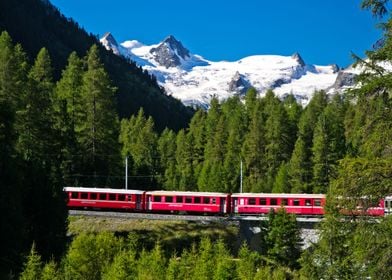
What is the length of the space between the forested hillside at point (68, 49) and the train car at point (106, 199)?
107614 mm

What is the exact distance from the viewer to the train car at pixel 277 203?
41.7 meters

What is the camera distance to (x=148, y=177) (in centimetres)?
6812

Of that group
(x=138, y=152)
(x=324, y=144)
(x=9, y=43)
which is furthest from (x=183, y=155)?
(x=9, y=43)

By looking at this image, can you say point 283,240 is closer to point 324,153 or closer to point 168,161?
point 324,153

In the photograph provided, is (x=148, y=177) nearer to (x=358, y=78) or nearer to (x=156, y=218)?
(x=156, y=218)

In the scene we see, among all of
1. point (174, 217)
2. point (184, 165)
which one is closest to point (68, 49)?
point (184, 165)

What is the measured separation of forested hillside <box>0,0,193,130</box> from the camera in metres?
150

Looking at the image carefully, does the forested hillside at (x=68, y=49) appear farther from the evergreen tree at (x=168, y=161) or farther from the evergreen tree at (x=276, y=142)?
the evergreen tree at (x=276, y=142)

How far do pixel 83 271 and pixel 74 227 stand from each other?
52.8 ft

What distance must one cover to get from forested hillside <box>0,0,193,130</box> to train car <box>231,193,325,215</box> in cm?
11350

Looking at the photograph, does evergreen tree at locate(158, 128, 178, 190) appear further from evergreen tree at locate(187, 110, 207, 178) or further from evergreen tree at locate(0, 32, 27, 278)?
evergreen tree at locate(0, 32, 27, 278)

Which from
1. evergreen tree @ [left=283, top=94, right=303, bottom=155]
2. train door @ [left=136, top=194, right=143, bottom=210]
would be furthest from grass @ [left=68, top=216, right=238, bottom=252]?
evergreen tree @ [left=283, top=94, right=303, bottom=155]

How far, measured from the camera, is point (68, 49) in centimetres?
17175

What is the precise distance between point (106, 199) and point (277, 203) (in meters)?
13.8
